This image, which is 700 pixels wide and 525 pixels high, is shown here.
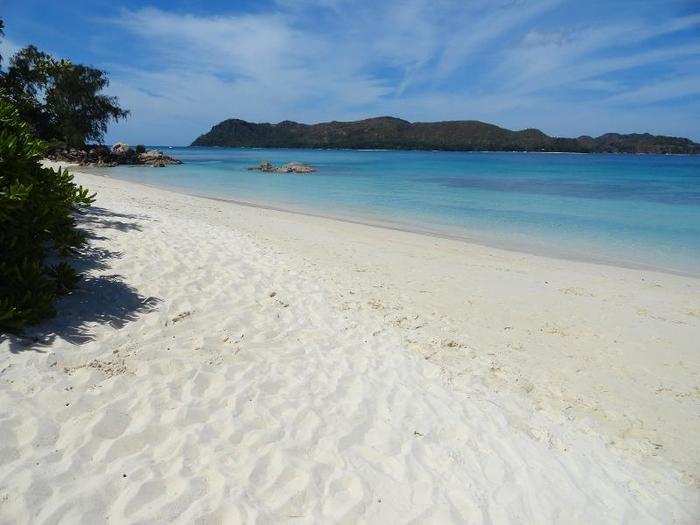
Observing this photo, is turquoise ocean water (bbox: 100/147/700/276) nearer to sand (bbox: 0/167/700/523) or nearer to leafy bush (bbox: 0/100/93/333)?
sand (bbox: 0/167/700/523)

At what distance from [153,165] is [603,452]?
5649cm

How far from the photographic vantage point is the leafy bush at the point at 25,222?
457 cm

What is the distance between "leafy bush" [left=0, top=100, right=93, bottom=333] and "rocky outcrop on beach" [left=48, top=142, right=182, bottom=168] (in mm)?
46601

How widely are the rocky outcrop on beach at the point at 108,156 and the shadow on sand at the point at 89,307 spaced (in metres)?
45.3

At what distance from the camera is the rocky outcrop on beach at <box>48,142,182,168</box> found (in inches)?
1812

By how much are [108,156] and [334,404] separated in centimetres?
5512

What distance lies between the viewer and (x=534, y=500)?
11.3ft

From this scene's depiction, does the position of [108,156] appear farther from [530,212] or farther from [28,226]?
[28,226]

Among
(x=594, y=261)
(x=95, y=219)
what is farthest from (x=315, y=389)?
(x=594, y=261)

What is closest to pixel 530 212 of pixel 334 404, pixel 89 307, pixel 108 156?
pixel 334 404

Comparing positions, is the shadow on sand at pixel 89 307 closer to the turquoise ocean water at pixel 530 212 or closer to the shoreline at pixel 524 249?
the shoreline at pixel 524 249

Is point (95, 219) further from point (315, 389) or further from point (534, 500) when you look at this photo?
point (534, 500)

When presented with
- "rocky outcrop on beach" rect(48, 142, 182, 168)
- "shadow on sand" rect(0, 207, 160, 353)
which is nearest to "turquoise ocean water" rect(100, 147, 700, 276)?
"shadow on sand" rect(0, 207, 160, 353)

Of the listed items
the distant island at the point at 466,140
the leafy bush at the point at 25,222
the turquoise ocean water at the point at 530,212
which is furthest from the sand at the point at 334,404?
the distant island at the point at 466,140
